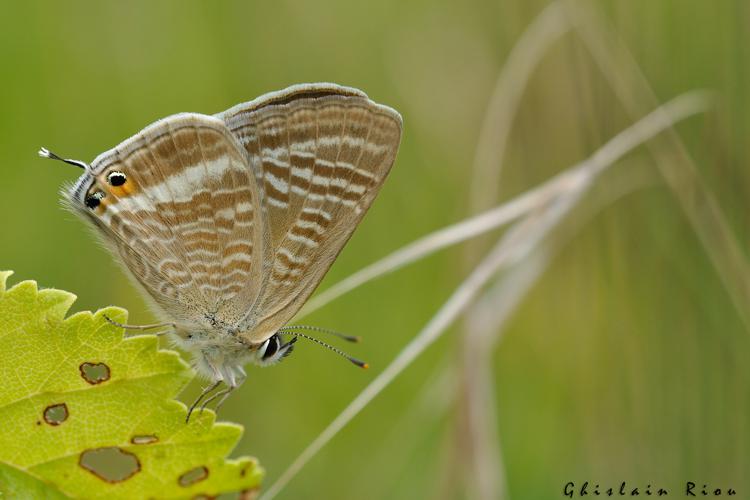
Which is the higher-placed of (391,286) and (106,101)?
(391,286)

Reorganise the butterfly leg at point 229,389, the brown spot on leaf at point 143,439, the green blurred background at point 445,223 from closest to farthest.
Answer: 1. the brown spot on leaf at point 143,439
2. the butterfly leg at point 229,389
3. the green blurred background at point 445,223

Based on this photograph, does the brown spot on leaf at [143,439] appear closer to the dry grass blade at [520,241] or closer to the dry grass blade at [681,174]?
the dry grass blade at [520,241]

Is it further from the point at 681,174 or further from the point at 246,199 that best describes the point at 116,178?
the point at 681,174

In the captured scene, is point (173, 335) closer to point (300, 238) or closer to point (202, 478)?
point (300, 238)

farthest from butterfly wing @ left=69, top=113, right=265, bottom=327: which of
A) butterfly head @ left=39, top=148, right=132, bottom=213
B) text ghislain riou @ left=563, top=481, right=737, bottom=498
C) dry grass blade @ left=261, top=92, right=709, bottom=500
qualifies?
text ghislain riou @ left=563, top=481, right=737, bottom=498

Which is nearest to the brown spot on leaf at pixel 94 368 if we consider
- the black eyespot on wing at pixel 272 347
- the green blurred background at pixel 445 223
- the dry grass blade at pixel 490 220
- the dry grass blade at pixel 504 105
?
the dry grass blade at pixel 490 220

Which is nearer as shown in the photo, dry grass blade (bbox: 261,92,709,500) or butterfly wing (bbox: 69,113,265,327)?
dry grass blade (bbox: 261,92,709,500)

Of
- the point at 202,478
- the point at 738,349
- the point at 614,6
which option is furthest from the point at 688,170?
the point at 202,478

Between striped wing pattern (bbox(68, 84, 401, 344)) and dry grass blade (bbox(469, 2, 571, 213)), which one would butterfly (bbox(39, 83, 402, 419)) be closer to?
striped wing pattern (bbox(68, 84, 401, 344))
